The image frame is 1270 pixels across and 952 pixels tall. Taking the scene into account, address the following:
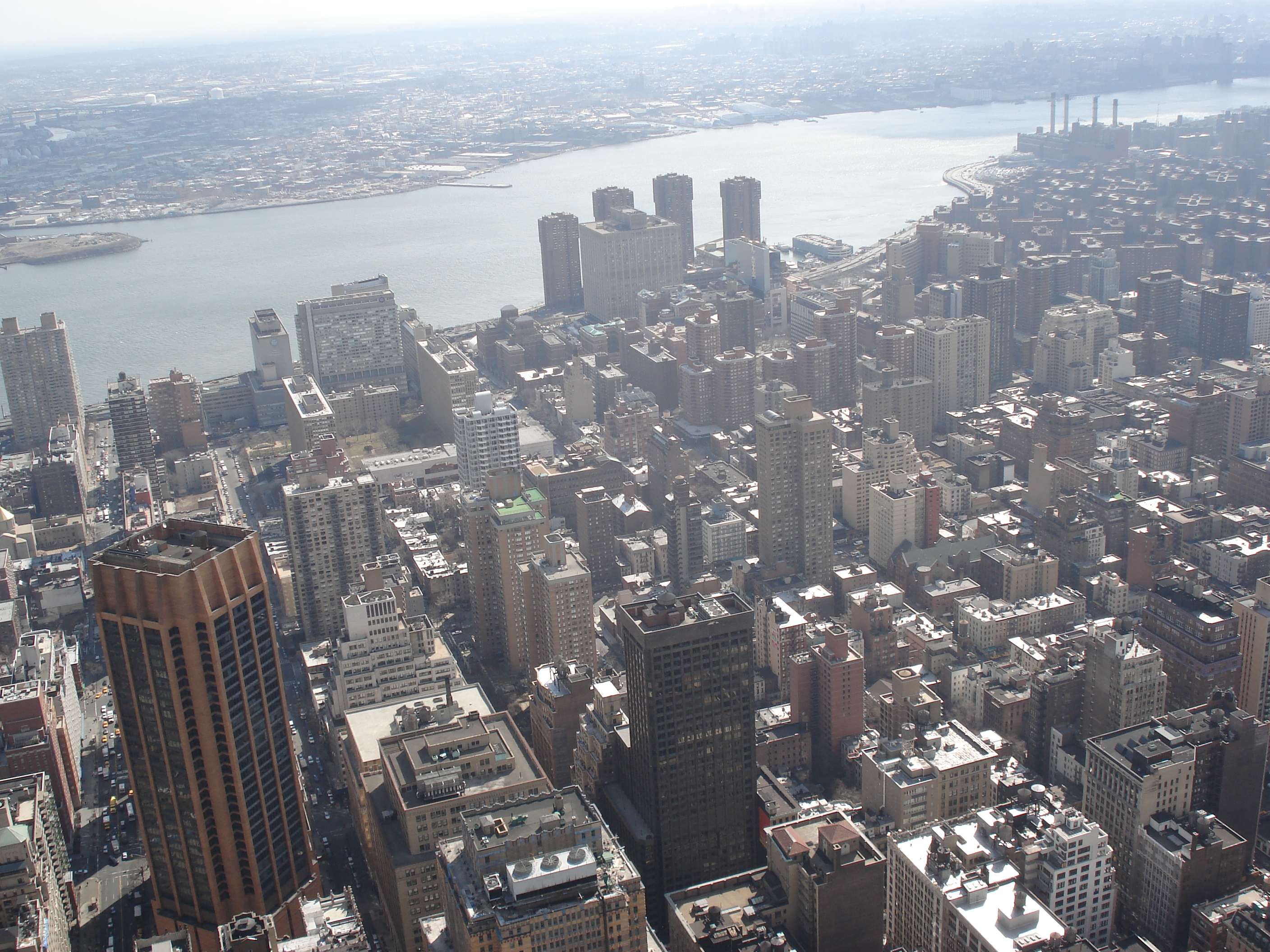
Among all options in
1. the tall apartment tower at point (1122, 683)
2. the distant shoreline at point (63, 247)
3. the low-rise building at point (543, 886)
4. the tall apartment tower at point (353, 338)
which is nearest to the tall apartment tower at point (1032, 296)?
the tall apartment tower at point (353, 338)

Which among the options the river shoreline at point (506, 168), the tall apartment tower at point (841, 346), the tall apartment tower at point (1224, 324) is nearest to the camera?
the tall apartment tower at point (841, 346)

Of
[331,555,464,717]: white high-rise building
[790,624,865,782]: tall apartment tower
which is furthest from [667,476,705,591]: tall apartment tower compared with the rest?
[331,555,464,717]: white high-rise building

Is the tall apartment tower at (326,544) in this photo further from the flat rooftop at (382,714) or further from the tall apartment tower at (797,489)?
the tall apartment tower at (797,489)

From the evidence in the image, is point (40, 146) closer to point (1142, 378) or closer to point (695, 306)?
point (695, 306)

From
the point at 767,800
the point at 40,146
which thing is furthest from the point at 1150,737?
the point at 40,146

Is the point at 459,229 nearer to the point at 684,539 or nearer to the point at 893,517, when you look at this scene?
the point at 684,539

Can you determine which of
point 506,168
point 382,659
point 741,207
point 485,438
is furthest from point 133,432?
point 506,168

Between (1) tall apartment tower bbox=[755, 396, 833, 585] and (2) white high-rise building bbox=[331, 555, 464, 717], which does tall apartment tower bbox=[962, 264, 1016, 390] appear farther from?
Result: (2) white high-rise building bbox=[331, 555, 464, 717]

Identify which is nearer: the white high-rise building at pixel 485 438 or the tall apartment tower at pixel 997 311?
the white high-rise building at pixel 485 438
